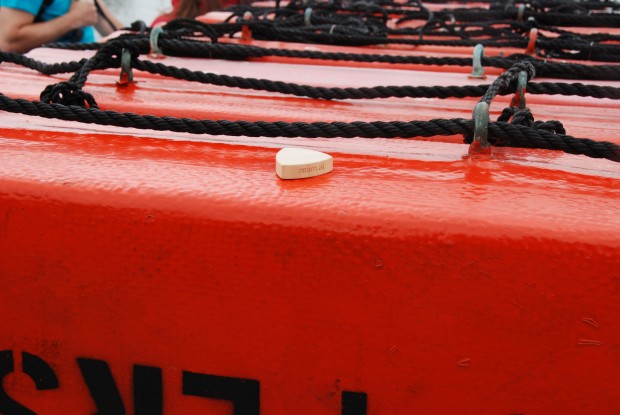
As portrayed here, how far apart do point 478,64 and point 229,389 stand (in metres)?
1.18

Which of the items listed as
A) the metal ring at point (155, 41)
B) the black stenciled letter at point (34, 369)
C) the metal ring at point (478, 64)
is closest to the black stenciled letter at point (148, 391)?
the black stenciled letter at point (34, 369)

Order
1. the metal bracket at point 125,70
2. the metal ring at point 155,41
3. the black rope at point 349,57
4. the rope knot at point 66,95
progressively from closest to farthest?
the rope knot at point 66,95, the metal bracket at point 125,70, the black rope at point 349,57, the metal ring at point 155,41

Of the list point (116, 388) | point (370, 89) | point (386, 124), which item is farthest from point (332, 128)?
point (116, 388)

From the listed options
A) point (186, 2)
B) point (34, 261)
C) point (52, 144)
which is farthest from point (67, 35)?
point (34, 261)

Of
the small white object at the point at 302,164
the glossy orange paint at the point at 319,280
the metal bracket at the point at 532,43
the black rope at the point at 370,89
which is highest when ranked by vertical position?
the metal bracket at the point at 532,43

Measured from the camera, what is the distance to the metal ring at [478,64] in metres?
1.63

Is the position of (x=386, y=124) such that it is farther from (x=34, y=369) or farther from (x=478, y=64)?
(x=478, y=64)

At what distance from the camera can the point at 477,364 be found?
72 centimetres

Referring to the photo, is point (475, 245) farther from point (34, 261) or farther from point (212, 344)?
point (34, 261)

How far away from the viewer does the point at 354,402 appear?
2.46ft

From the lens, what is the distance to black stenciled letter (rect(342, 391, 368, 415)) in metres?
0.75

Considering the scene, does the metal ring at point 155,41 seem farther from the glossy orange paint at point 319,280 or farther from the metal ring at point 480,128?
the metal ring at point 480,128

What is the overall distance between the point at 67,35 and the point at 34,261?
213 cm

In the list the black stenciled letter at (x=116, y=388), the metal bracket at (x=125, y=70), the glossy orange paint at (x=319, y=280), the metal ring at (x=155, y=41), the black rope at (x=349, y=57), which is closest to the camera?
the glossy orange paint at (x=319, y=280)
